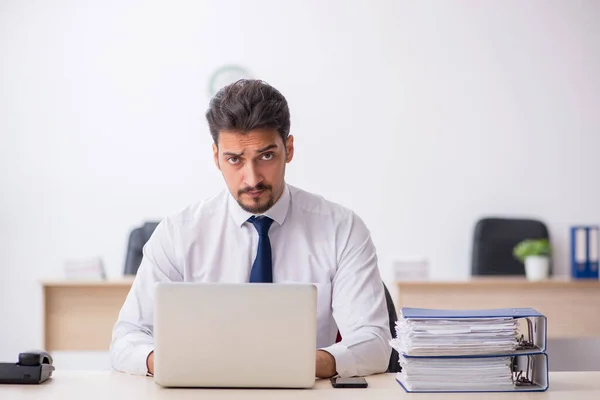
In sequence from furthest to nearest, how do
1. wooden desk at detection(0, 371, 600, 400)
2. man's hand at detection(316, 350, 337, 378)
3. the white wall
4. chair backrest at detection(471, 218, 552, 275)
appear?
the white wall, chair backrest at detection(471, 218, 552, 275), man's hand at detection(316, 350, 337, 378), wooden desk at detection(0, 371, 600, 400)

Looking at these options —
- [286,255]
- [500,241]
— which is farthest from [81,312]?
[500,241]

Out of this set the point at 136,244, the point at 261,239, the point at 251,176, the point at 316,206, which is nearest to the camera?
the point at 251,176

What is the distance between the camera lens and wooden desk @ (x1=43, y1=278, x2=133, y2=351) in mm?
4012

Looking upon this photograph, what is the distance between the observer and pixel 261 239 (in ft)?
7.27

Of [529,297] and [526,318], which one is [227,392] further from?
[529,297]

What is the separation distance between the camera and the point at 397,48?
5.38 m

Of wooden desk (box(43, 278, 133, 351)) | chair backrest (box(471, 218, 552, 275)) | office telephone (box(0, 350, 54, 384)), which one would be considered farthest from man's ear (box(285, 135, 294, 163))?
chair backrest (box(471, 218, 552, 275))

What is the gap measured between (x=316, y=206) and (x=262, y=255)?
26 cm

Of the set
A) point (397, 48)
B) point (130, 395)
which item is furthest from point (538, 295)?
point (130, 395)

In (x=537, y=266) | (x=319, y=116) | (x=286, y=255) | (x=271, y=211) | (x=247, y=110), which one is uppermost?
(x=319, y=116)

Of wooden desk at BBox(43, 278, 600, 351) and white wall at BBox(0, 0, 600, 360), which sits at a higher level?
white wall at BBox(0, 0, 600, 360)

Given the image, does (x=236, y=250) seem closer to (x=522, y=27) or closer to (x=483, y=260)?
(x=483, y=260)

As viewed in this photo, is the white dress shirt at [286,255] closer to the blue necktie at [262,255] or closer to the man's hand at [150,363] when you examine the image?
the blue necktie at [262,255]

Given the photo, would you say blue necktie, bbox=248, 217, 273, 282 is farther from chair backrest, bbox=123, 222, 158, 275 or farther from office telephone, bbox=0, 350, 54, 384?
chair backrest, bbox=123, 222, 158, 275
